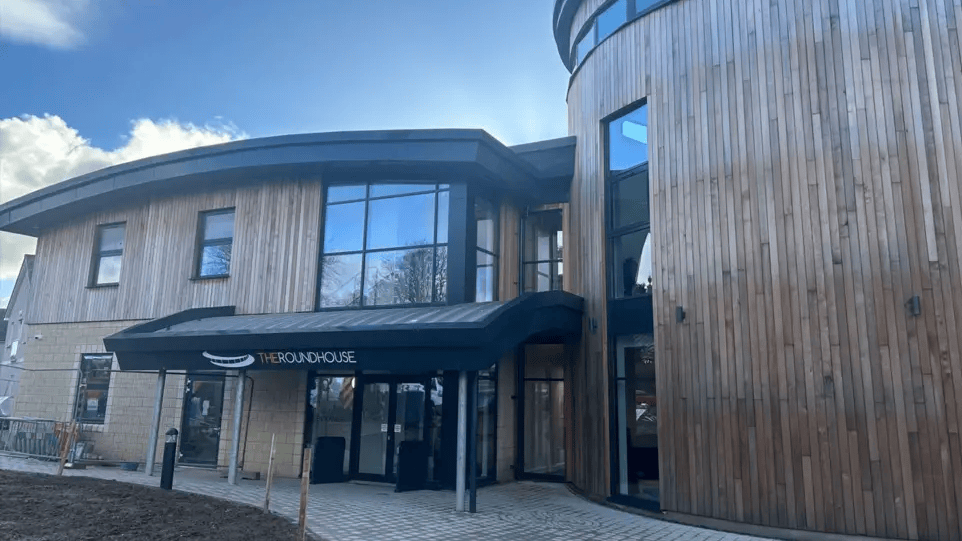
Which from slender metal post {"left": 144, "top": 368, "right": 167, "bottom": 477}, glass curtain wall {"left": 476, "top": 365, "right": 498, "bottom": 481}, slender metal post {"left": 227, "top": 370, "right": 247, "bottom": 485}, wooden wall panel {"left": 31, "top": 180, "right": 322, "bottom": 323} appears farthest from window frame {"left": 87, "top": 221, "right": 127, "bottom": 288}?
glass curtain wall {"left": 476, "top": 365, "right": 498, "bottom": 481}

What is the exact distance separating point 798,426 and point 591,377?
12.7 feet

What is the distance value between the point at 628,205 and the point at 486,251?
309 centimetres

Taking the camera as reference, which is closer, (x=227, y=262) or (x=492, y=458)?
(x=492, y=458)

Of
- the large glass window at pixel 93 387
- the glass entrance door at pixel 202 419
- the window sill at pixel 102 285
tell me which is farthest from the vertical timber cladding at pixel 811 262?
the window sill at pixel 102 285

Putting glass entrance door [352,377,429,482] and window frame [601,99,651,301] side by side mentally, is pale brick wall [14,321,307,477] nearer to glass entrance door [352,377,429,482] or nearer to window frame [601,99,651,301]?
glass entrance door [352,377,429,482]

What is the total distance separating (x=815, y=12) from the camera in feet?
29.3

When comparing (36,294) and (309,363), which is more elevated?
(36,294)

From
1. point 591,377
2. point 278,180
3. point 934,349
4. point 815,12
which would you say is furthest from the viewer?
point 278,180

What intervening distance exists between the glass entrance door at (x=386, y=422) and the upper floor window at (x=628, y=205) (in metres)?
4.15

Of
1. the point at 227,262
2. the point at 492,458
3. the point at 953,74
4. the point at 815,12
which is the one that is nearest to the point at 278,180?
the point at 227,262

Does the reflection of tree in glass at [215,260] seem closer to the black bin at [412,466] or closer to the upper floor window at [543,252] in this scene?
the black bin at [412,466]

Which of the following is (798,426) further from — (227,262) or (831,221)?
(227,262)

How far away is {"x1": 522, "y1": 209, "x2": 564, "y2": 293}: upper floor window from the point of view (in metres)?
14.1

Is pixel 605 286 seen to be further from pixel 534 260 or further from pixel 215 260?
pixel 215 260
